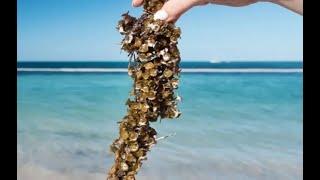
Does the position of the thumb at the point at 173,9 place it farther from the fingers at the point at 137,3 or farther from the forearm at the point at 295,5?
the forearm at the point at 295,5

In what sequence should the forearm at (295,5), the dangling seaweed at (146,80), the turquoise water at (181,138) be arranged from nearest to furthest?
the dangling seaweed at (146,80)
the forearm at (295,5)
the turquoise water at (181,138)

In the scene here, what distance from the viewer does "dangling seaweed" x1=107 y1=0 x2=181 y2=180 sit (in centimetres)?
104

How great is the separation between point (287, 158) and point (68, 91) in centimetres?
99

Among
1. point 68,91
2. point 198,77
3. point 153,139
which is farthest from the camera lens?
point 68,91

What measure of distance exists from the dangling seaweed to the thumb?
0.01 meters

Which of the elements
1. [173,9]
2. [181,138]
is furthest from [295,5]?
[181,138]

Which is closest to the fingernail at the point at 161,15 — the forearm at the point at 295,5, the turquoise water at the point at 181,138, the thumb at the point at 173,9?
the thumb at the point at 173,9

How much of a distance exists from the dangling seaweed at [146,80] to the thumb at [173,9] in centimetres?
1

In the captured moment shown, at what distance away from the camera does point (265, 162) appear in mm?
1555

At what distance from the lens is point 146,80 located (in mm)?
1039

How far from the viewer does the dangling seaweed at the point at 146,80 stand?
104 cm
